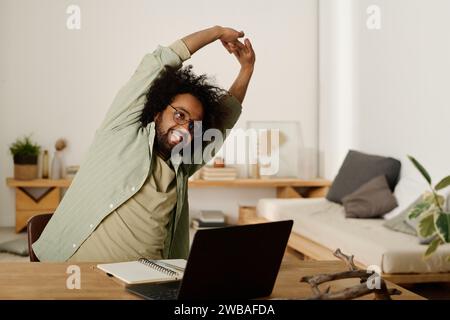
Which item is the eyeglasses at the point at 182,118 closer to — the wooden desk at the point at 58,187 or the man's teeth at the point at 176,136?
the man's teeth at the point at 176,136

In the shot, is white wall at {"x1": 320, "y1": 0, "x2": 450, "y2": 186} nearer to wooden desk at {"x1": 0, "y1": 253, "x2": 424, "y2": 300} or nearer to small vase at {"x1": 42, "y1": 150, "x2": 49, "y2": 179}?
small vase at {"x1": 42, "y1": 150, "x2": 49, "y2": 179}

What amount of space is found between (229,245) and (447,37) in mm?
3251

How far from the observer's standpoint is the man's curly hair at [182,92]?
6.77 feet

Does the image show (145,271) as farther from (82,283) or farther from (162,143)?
(162,143)

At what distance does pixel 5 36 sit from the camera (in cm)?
607

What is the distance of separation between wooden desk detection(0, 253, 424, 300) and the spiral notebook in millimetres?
21

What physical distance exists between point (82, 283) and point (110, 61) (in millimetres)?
4904

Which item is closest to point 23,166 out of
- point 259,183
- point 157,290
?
point 259,183

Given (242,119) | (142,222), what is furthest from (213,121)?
(242,119)

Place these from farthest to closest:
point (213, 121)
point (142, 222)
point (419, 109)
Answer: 1. point (419, 109)
2. point (213, 121)
3. point (142, 222)

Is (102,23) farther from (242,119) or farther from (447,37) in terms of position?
(447,37)

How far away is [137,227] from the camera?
6.45ft

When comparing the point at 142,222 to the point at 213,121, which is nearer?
the point at 142,222

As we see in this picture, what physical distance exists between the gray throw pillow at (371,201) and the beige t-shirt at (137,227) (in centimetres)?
271
